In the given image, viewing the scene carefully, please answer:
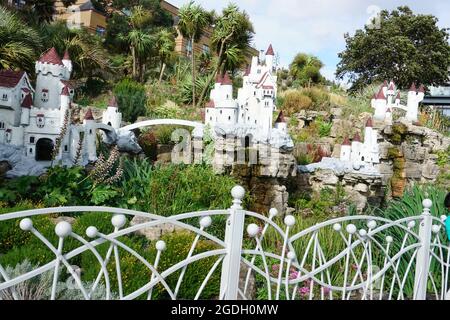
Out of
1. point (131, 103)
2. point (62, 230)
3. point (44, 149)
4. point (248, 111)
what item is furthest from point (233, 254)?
point (131, 103)

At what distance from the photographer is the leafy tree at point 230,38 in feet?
46.1

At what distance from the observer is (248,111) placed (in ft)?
27.1

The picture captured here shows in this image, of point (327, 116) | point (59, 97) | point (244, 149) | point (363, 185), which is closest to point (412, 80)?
point (327, 116)

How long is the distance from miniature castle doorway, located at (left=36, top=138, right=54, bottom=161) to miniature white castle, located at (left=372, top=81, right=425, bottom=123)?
9.06 metres

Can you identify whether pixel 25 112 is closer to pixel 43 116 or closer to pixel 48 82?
pixel 43 116

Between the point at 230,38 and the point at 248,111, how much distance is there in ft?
23.2

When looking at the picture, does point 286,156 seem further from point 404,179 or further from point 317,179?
point 404,179

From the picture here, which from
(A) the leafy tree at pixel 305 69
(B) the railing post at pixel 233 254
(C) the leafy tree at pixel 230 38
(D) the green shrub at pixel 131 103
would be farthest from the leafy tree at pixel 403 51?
(B) the railing post at pixel 233 254

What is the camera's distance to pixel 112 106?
8086mm

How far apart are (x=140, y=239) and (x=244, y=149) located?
3362mm

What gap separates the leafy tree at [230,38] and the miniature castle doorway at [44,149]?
822 cm

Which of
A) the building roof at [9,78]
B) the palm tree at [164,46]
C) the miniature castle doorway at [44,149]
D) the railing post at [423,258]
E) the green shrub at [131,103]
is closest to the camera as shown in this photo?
the railing post at [423,258]

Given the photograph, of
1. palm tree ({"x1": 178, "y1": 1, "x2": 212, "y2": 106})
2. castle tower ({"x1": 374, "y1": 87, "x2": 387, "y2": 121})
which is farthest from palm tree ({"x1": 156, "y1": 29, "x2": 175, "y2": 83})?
castle tower ({"x1": 374, "y1": 87, "x2": 387, "y2": 121})

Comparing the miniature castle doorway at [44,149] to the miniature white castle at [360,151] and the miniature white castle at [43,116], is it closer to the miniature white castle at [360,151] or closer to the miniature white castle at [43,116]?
the miniature white castle at [43,116]
